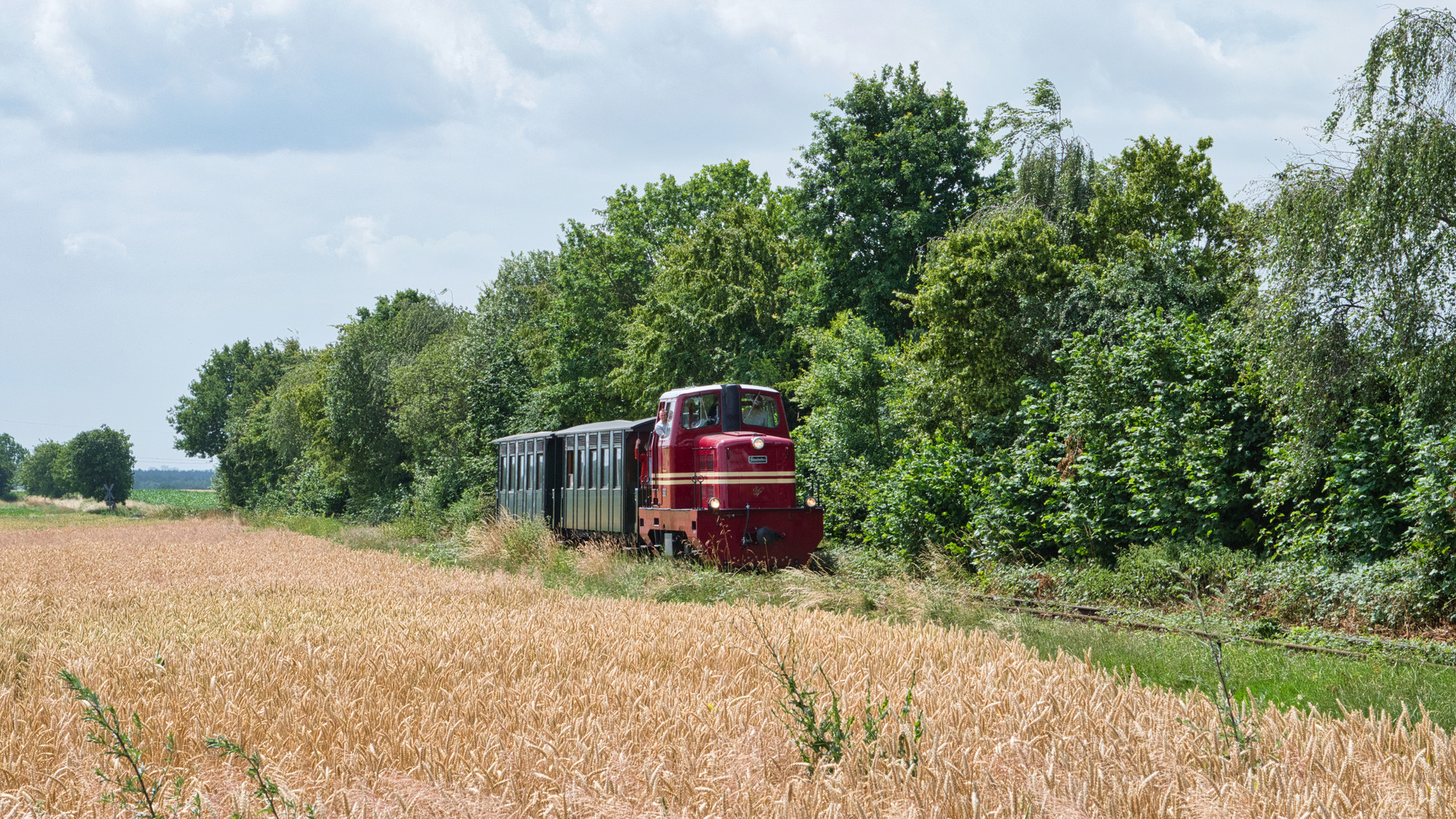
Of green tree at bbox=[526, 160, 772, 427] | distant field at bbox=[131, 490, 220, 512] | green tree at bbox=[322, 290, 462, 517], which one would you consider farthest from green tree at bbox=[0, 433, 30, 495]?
Result: green tree at bbox=[526, 160, 772, 427]

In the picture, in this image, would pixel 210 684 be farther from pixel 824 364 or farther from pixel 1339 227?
pixel 824 364

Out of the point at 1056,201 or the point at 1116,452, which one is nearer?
the point at 1116,452

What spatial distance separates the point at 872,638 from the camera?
730 cm

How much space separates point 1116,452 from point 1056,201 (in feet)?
29.6

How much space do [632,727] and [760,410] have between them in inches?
641

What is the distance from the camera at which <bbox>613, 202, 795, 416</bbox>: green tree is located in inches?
1296

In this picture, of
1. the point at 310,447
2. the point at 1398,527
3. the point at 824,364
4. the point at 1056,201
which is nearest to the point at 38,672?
the point at 1398,527

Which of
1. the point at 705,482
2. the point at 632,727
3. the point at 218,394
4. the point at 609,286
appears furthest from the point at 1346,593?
the point at 218,394

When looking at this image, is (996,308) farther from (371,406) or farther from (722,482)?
(371,406)

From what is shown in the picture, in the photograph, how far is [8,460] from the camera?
175750 millimetres

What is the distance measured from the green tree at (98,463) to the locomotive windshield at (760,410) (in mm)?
109637

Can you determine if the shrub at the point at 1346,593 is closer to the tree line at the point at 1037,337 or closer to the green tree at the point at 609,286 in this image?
the tree line at the point at 1037,337

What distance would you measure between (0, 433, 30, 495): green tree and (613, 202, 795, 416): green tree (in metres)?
164

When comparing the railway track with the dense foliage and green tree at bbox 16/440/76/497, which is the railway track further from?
green tree at bbox 16/440/76/497
